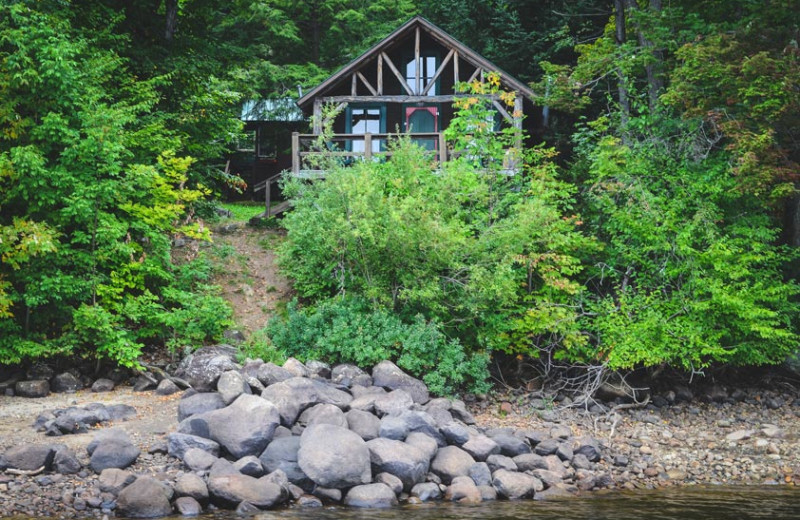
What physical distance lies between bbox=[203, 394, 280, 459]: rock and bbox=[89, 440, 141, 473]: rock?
107 centimetres

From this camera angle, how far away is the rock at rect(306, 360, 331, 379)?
1221 cm

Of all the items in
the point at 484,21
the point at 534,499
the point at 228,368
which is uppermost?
the point at 484,21

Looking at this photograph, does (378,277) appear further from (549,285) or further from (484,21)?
(484,21)

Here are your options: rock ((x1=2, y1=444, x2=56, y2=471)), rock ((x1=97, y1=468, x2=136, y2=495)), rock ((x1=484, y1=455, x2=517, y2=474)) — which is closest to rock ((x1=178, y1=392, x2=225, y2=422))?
rock ((x1=97, y1=468, x2=136, y2=495))

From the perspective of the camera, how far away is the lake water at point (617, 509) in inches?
344

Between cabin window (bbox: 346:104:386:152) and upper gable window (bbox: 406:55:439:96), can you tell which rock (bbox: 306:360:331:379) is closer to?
cabin window (bbox: 346:104:386:152)

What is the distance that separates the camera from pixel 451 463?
10.1 meters

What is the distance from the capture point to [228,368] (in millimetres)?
11977

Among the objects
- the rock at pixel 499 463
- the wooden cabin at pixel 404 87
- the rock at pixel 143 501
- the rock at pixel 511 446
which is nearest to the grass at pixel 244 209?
the wooden cabin at pixel 404 87

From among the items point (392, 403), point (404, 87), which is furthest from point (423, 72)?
point (392, 403)

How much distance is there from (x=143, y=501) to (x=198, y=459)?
3.62 ft

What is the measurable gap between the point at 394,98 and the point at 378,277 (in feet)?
35.0

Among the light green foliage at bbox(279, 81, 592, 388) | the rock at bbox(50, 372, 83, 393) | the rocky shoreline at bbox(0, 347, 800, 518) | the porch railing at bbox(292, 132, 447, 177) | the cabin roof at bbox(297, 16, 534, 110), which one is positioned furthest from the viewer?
the cabin roof at bbox(297, 16, 534, 110)

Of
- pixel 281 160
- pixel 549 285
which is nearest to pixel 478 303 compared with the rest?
pixel 549 285
